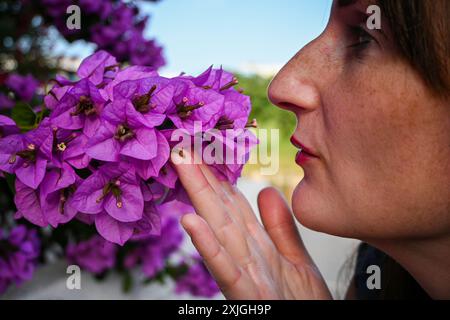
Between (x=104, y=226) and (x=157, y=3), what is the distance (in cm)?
90

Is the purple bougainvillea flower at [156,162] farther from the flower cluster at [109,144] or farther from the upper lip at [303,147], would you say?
the upper lip at [303,147]

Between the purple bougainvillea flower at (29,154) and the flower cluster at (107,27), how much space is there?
60cm

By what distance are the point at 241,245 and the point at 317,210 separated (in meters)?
0.13

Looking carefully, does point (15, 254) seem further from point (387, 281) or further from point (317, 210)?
point (387, 281)

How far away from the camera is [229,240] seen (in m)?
0.61

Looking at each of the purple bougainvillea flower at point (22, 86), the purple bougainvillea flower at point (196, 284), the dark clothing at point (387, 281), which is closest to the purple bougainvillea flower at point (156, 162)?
the purple bougainvillea flower at point (22, 86)

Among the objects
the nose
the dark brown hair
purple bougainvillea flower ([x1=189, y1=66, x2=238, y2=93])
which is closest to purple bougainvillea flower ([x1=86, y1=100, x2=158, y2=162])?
purple bougainvillea flower ([x1=189, y1=66, x2=238, y2=93])

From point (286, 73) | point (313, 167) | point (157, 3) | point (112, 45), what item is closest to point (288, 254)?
point (313, 167)

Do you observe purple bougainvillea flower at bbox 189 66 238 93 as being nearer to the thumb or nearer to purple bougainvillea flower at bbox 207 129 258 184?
purple bougainvillea flower at bbox 207 129 258 184

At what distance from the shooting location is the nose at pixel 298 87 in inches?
25.5

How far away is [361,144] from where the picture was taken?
0.61 metres

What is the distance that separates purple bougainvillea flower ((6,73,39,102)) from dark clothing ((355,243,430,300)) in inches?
35.9

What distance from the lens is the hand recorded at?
1.81 ft
